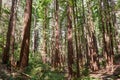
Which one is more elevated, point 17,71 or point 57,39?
point 57,39

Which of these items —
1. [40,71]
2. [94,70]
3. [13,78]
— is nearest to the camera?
[13,78]

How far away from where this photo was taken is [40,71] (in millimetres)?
15336

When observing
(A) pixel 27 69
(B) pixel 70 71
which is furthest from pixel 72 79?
(A) pixel 27 69

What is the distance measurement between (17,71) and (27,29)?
291 cm

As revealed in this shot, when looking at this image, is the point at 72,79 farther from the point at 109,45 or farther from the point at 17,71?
the point at 109,45

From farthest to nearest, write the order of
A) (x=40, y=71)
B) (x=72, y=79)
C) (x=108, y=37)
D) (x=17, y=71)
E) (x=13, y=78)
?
(x=108, y=37), (x=40, y=71), (x=72, y=79), (x=17, y=71), (x=13, y=78)

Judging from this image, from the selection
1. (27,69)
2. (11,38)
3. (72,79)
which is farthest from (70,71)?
(11,38)

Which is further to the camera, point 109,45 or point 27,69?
point 109,45

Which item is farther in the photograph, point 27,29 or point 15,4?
point 15,4

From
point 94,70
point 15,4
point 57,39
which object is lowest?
point 94,70

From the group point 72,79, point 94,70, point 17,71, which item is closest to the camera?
point 17,71

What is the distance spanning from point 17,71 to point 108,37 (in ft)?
37.3

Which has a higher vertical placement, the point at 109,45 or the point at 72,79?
the point at 109,45

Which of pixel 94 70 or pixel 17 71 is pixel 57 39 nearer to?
pixel 94 70
